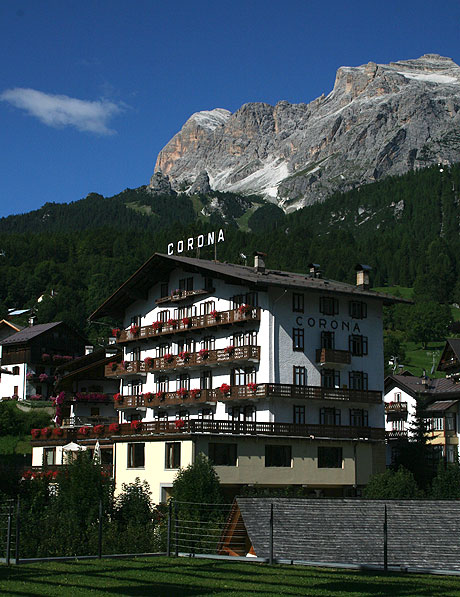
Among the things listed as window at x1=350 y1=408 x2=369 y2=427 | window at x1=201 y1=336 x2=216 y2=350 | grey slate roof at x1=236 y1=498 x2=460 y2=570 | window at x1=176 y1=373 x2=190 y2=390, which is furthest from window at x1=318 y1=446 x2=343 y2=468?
grey slate roof at x1=236 y1=498 x2=460 y2=570

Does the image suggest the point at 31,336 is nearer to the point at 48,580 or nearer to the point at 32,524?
the point at 32,524

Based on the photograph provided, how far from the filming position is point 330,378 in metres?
63.2

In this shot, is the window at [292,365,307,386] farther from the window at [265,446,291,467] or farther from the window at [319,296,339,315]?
the window at [265,446,291,467]

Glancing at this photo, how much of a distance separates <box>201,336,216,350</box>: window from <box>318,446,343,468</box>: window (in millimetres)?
12381

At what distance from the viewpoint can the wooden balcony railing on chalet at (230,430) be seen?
53031mm

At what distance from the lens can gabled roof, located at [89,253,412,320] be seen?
61.5 m

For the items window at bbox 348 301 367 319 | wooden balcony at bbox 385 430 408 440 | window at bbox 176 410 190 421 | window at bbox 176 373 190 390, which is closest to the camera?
window at bbox 348 301 367 319

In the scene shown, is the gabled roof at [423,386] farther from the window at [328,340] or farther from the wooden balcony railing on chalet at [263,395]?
the window at [328,340]

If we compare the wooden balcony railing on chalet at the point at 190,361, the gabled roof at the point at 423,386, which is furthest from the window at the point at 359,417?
the gabled roof at the point at 423,386

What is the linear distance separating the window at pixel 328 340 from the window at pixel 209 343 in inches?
335

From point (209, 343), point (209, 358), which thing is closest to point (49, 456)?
point (209, 358)

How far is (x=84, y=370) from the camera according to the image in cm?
8419

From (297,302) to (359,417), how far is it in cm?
1005

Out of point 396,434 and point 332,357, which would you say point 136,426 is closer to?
Answer: point 332,357
